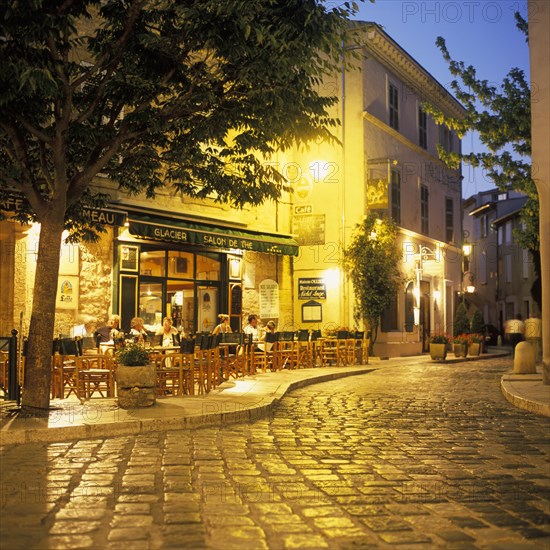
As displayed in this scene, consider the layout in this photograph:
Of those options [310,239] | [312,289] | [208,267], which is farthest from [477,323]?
[208,267]

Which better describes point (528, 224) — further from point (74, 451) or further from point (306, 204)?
point (74, 451)

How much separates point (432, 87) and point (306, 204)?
33.8ft

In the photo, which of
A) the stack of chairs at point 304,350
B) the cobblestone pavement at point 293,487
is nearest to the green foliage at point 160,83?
the cobblestone pavement at point 293,487

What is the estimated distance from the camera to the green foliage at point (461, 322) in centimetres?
3662

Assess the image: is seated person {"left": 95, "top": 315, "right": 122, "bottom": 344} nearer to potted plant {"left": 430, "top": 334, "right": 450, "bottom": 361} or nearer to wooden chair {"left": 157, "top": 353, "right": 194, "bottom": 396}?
wooden chair {"left": 157, "top": 353, "right": 194, "bottom": 396}

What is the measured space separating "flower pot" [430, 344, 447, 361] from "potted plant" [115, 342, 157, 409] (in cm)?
1699

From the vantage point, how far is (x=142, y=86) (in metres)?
11.0

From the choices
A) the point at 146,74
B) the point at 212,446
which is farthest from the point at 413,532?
the point at 146,74

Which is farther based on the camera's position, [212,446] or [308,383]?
[308,383]

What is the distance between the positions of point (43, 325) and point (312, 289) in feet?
58.6

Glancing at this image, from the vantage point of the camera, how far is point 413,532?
512 cm

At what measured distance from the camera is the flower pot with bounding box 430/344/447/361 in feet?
88.3

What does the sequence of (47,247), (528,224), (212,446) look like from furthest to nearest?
(528,224) → (47,247) → (212,446)

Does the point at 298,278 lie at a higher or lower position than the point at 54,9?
lower
